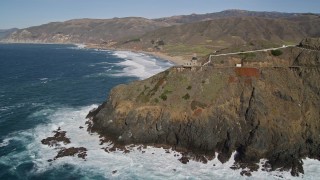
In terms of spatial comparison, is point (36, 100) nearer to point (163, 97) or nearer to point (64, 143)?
point (64, 143)

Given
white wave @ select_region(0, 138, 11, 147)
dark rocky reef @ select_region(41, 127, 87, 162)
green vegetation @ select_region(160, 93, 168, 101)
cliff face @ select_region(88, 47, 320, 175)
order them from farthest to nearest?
green vegetation @ select_region(160, 93, 168, 101), white wave @ select_region(0, 138, 11, 147), dark rocky reef @ select_region(41, 127, 87, 162), cliff face @ select_region(88, 47, 320, 175)

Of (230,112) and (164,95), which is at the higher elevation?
(164,95)

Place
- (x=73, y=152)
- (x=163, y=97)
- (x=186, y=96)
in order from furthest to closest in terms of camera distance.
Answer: (x=163, y=97) < (x=186, y=96) < (x=73, y=152)

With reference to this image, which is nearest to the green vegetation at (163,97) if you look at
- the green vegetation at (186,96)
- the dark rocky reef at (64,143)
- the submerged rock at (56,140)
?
the green vegetation at (186,96)

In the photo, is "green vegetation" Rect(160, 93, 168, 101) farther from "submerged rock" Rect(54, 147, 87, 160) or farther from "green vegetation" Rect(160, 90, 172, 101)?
Result: "submerged rock" Rect(54, 147, 87, 160)

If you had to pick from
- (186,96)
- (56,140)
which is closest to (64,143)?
(56,140)

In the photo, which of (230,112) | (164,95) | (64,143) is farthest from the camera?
(164,95)

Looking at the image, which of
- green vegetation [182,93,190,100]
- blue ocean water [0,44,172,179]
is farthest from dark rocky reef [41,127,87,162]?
green vegetation [182,93,190,100]

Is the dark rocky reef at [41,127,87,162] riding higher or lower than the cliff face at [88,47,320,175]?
lower

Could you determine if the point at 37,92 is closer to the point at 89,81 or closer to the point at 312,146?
the point at 89,81

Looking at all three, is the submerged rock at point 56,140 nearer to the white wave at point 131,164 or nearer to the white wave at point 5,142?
the white wave at point 131,164
